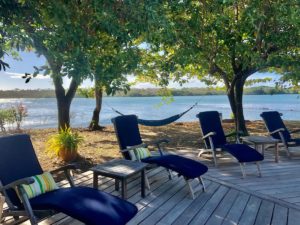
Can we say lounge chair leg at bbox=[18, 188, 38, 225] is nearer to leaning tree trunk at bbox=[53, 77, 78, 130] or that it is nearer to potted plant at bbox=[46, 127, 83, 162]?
potted plant at bbox=[46, 127, 83, 162]

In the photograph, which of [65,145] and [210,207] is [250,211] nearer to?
[210,207]

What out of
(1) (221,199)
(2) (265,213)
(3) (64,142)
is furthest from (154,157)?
(3) (64,142)

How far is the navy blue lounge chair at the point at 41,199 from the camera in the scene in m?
2.70

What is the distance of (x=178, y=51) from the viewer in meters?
7.49

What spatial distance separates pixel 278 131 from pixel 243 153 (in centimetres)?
168

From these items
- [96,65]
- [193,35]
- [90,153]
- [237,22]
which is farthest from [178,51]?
[96,65]

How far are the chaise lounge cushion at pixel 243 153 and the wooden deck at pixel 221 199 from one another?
0.31 m

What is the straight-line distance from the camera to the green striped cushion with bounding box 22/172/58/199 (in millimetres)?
3068

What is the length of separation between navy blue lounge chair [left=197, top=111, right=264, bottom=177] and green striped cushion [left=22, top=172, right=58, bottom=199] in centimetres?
308

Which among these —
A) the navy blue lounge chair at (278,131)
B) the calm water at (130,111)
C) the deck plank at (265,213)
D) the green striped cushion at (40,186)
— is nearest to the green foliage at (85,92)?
the calm water at (130,111)

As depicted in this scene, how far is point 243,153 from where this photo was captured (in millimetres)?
5297

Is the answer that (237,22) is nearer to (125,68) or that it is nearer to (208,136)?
(208,136)

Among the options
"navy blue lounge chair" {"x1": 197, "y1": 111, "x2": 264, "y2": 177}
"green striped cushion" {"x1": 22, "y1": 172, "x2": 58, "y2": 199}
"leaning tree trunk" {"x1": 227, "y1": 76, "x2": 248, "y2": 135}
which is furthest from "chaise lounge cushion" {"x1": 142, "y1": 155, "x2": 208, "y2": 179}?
"leaning tree trunk" {"x1": 227, "y1": 76, "x2": 248, "y2": 135}

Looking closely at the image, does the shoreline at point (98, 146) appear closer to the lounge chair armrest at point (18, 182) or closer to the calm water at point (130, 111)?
the calm water at point (130, 111)
